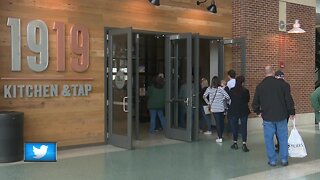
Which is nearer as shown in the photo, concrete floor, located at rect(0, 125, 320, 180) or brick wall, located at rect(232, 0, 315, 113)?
concrete floor, located at rect(0, 125, 320, 180)

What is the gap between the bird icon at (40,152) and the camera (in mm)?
8102

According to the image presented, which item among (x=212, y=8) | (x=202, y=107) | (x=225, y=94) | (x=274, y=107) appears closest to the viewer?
(x=274, y=107)

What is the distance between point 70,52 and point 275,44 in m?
6.94

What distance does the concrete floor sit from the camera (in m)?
7.18

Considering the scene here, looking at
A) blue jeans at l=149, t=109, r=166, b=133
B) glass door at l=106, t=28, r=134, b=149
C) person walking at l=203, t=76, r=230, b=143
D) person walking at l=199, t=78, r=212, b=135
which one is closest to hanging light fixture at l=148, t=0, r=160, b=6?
glass door at l=106, t=28, r=134, b=149

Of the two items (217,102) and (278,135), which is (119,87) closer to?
(217,102)

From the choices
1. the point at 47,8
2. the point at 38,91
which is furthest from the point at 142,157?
the point at 47,8

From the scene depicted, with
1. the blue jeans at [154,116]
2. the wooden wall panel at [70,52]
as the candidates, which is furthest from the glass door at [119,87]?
the blue jeans at [154,116]

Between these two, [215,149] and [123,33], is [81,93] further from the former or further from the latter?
[215,149]

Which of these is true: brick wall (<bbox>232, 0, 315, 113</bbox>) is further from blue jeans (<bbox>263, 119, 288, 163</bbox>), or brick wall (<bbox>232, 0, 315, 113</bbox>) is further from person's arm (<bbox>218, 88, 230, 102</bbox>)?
blue jeans (<bbox>263, 119, 288, 163</bbox>)

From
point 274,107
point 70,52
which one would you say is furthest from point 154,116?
point 274,107

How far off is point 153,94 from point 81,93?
115 inches

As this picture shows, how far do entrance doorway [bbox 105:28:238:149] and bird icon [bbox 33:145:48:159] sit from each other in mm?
1966

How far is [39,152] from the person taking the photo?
8148 mm
